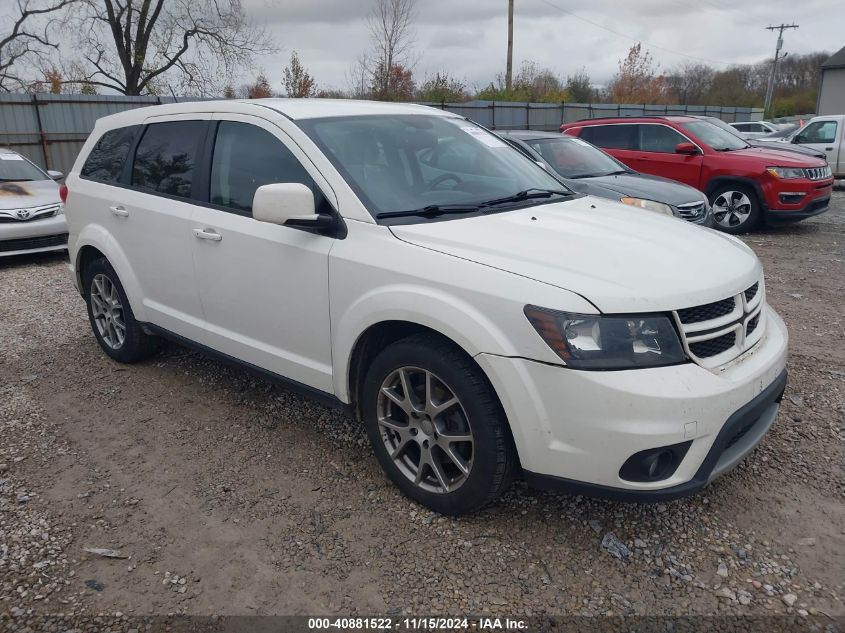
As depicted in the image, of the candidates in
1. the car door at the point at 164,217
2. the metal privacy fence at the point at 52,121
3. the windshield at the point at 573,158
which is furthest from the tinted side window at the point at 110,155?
the metal privacy fence at the point at 52,121

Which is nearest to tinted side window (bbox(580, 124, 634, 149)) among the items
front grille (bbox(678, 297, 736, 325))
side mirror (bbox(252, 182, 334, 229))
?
front grille (bbox(678, 297, 736, 325))

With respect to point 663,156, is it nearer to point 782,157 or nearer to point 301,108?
point 782,157

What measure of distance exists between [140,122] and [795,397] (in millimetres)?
4643

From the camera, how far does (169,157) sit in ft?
14.0

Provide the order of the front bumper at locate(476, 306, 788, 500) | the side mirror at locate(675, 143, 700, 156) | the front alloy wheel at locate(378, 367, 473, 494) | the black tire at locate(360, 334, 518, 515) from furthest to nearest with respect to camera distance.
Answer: the side mirror at locate(675, 143, 700, 156) → the front alloy wheel at locate(378, 367, 473, 494) → the black tire at locate(360, 334, 518, 515) → the front bumper at locate(476, 306, 788, 500)

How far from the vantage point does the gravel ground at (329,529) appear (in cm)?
261

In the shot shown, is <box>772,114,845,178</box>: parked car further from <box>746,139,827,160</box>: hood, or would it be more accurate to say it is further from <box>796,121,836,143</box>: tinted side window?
<box>746,139,827,160</box>: hood

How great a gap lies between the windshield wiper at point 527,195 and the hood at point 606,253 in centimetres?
14

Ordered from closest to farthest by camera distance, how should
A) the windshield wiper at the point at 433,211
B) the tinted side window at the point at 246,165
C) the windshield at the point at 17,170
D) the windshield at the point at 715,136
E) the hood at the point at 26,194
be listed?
1. the windshield wiper at the point at 433,211
2. the tinted side window at the point at 246,165
3. the hood at the point at 26,194
4. the windshield at the point at 17,170
5. the windshield at the point at 715,136

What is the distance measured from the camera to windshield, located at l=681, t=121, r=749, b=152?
10.5 m

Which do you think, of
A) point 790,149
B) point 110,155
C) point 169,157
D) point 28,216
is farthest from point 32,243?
point 790,149

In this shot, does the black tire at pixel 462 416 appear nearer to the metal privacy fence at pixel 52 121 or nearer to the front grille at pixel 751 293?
the front grille at pixel 751 293

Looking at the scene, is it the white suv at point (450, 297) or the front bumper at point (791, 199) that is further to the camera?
the front bumper at point (791, 199)

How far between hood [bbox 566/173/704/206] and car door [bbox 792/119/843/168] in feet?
31.5
